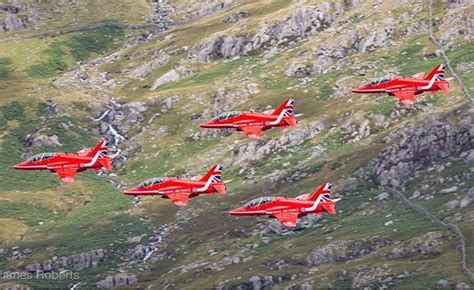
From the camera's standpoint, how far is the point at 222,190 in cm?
19725

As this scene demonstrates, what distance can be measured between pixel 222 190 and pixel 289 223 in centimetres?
1251

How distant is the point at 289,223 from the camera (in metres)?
200
